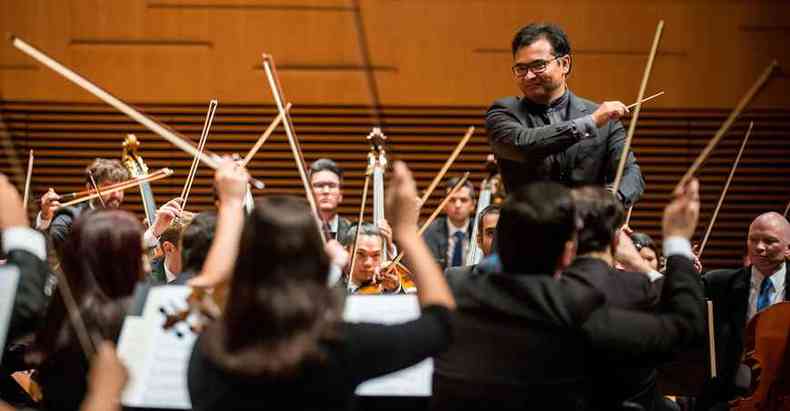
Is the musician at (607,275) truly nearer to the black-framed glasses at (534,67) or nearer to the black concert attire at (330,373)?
the black concert attire at (330,373)

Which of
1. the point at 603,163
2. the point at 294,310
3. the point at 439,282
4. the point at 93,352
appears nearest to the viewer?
the point at 294,310

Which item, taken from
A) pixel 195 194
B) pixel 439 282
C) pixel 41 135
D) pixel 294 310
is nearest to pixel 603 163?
pixel 439 282

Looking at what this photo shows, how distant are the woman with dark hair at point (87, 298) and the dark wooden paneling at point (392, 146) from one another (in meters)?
3.88

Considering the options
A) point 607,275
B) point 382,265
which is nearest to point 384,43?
point 382,265

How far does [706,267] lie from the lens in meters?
6.14

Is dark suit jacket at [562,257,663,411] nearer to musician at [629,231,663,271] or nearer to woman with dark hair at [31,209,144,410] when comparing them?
woman with dark hair at [31,209,144,410]

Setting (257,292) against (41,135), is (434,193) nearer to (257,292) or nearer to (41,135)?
(41,135)

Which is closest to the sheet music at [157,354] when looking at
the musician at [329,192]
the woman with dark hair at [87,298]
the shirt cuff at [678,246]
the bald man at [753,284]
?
the woman with dark hair at [87,298]

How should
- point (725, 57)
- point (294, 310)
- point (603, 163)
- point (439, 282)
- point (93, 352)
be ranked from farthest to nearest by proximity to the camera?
point (725, 57) → point (603, 163) → point (93, 352) → point (439, 282) → point (294, 310)

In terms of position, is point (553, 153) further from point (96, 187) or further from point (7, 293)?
point (96, 187)

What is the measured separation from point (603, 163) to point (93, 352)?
5.26 ft

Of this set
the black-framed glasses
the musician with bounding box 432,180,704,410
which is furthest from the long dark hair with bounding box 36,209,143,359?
the black-framed glasses

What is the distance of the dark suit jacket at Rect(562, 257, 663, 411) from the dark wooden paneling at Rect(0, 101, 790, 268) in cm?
370

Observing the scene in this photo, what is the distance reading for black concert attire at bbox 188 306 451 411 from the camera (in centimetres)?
170
